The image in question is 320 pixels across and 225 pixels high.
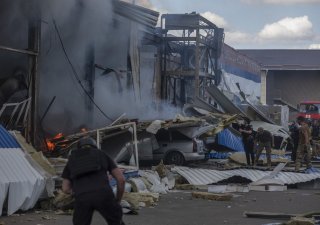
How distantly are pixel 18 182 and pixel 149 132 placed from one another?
8.20 metres

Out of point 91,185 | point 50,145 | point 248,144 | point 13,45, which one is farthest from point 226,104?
point 91,185

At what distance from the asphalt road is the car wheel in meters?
5.17

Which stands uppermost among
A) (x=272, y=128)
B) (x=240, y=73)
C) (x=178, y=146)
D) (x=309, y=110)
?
(x=240, y=73)

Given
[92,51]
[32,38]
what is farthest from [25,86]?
[92,51]

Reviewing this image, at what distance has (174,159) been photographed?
1991cm

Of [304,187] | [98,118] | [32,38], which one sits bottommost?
[304,187]

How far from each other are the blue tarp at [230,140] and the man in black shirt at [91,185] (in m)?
17.5

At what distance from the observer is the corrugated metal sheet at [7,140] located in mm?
11344

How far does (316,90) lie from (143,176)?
153ft

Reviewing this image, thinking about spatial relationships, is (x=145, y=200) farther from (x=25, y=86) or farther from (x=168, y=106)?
(x=168, y=106)

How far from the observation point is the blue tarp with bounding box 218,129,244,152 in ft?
78.1

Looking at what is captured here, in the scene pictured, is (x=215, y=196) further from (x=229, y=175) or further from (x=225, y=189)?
(x=229, y=175)

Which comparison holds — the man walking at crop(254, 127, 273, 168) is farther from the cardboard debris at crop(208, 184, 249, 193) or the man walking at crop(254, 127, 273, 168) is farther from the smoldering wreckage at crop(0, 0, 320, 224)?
the cardboard debris at crop(208, 184, 249, 193)

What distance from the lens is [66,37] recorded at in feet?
63.7
